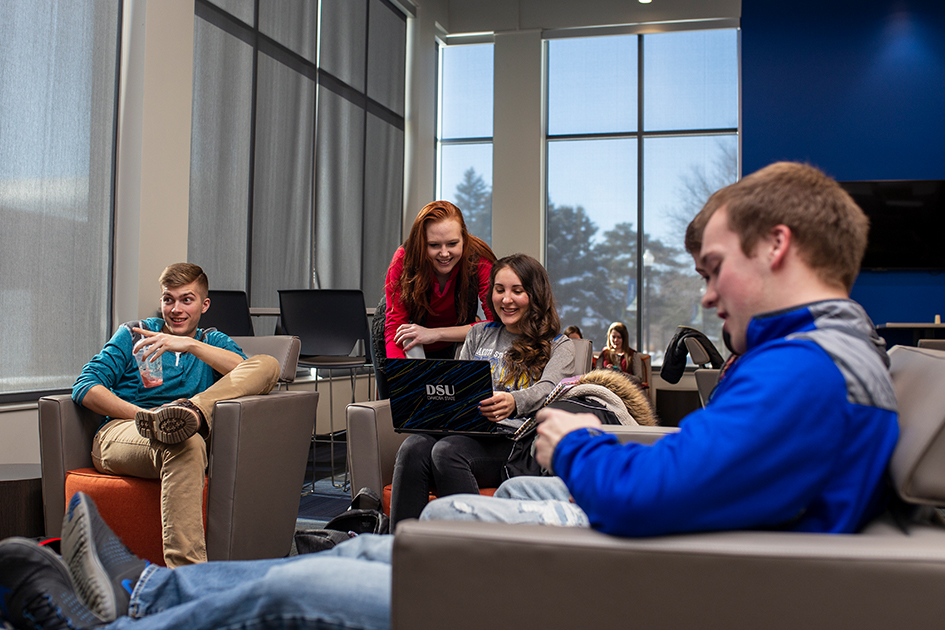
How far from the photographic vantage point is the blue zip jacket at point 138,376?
251 centimetres

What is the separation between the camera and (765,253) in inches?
36.7

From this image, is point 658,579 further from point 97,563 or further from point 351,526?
point 351,526

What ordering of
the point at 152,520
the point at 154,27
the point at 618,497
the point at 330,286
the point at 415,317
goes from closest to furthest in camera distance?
1. the point at 618,497
2. the point at 152,520
3. the point at 415,317
4. the point at 154,27
5. the point at 330,286

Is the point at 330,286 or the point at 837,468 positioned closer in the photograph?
the point at 837,468

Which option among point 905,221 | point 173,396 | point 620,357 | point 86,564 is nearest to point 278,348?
point 173,396

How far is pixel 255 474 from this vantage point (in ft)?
7.70

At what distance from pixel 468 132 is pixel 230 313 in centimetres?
527

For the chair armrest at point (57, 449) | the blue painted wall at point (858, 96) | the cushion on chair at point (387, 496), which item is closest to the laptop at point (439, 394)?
the cushion on chair at point (387, 496)

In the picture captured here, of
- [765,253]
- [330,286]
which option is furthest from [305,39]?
[765,253]

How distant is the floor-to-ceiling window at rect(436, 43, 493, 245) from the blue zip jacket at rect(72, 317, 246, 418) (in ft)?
20.7

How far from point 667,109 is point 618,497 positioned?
815 cm

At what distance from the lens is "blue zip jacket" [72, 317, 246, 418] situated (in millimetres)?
2512

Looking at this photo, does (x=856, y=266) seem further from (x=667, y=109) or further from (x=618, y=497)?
(x=667, y=109)

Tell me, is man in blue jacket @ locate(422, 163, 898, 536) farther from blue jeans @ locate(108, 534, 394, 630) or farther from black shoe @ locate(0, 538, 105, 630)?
black shoe @ locate(0, 538, 105, 630)
